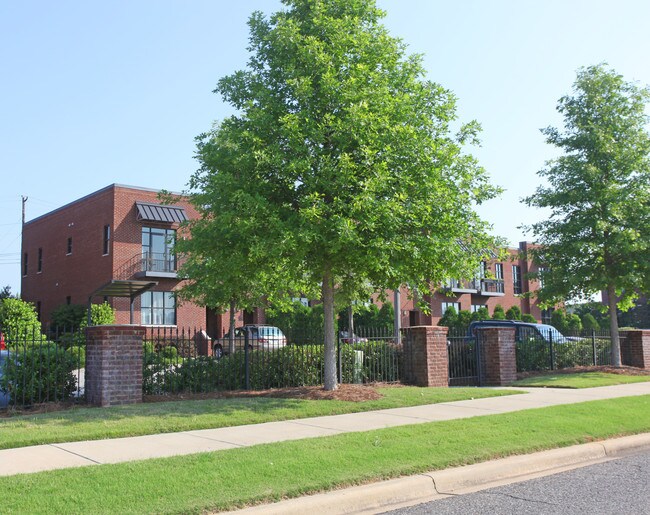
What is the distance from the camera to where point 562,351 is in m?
21.5

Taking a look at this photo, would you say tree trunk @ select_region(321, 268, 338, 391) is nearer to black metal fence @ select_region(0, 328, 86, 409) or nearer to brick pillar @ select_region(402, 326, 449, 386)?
brick pillar @ select_region(402, 326, 449, 386)

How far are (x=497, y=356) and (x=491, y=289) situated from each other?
38.0 m

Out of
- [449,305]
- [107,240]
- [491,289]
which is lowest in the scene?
[449,305]

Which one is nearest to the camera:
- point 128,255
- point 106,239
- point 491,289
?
point 128,255

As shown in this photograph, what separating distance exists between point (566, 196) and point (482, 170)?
9361 mm

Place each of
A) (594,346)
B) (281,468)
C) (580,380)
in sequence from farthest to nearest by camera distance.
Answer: (594,346) → (580,380) → (281,468)

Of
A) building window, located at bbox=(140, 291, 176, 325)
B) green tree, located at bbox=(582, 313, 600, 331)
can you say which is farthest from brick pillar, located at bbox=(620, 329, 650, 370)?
green tree, located at bbox=(582, 313, 600, 331)

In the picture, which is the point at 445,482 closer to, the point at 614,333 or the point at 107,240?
the point at 614,333

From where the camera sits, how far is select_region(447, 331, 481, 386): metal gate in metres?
17.7

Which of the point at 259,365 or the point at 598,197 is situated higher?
the point at 598,197

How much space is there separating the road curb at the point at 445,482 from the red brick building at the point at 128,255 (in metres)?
25.5

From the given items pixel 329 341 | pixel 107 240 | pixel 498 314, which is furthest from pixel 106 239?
pixel 498 314

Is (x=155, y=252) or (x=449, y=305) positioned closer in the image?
(x=155, y=252)

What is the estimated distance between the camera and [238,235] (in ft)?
42.0
